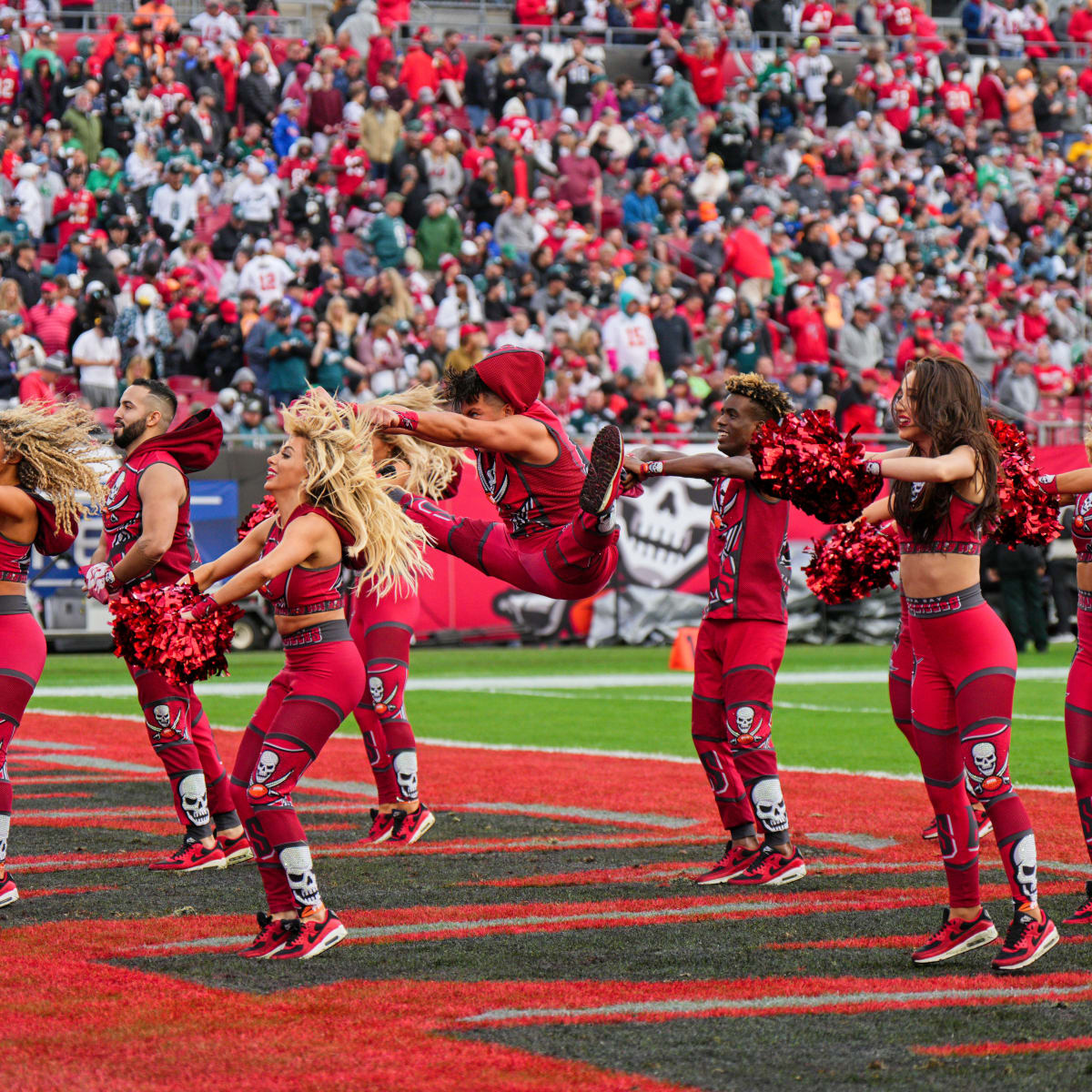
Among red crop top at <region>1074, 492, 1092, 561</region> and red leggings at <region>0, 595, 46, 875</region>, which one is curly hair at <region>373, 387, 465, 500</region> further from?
red crop top at <region>1074, 492, 1092, 561</region>

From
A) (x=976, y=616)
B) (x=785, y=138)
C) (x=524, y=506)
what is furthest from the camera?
(x=785, y=138)

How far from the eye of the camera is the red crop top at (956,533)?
5.43 m

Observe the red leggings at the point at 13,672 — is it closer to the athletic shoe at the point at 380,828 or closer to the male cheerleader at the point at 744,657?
the athletic shoe at the point at 380,828

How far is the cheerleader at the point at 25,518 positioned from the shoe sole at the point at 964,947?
338cm

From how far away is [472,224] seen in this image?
23281mm

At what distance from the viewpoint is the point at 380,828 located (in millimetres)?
8008

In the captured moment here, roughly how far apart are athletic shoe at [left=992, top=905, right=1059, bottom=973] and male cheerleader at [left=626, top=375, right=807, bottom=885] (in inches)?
64.5

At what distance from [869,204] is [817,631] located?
867 centimetres

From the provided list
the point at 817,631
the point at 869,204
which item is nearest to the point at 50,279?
the point at 817,631

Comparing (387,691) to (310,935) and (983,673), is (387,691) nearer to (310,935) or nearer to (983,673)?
(310,935)

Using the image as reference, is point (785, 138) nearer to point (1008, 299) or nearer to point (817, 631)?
point (1008, 299)

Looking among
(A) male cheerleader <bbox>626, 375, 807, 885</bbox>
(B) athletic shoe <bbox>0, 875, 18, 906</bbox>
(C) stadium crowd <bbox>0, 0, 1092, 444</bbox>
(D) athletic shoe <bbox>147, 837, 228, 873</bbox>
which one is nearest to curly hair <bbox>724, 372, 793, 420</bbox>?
(A) male cheerleader <bbox>626, 375, 807, 885</bbox>

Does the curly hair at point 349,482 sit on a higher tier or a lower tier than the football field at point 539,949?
higher

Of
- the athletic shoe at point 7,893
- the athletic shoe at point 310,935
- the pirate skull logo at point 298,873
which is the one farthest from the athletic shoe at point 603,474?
the athletic shoe at point 7,893
